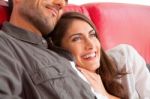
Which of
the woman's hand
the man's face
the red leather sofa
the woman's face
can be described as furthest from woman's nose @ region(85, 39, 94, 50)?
the red leather sofa

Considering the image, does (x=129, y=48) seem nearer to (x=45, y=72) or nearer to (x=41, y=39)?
(x=41, y=39)

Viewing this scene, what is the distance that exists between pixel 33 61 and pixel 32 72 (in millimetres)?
44

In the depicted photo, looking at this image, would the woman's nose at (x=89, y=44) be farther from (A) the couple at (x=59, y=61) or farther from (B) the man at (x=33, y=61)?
(B) the man at (x=33, y=61)

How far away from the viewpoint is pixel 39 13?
129 cm

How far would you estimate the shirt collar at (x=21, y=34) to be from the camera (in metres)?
1.23

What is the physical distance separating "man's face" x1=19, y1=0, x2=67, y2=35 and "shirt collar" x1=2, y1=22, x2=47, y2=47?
59 millimetres

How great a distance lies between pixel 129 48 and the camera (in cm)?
164

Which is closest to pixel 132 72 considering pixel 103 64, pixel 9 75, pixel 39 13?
pixel 103 64

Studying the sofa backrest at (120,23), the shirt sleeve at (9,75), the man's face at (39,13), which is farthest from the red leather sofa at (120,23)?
the shirt sleeve at (9,75)

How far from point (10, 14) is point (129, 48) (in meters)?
0.63

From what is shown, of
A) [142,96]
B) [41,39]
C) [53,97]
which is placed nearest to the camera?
[53,97]

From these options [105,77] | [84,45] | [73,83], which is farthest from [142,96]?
[73,83]

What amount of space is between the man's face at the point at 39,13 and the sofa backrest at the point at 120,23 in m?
0.46

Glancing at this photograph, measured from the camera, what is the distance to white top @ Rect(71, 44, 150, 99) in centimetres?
154
